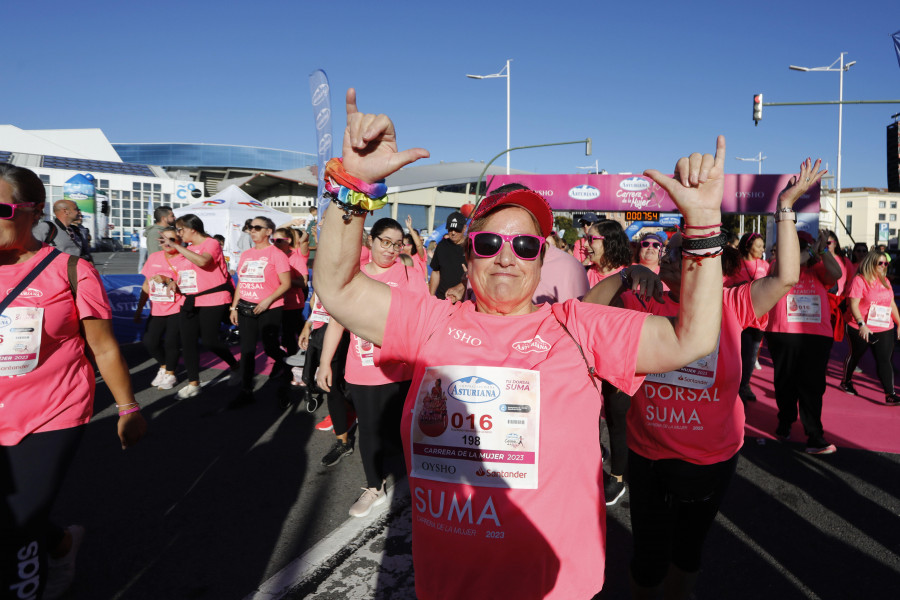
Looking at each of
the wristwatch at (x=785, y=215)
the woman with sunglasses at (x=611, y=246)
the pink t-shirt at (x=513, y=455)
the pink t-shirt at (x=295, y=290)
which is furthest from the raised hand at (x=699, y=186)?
the pink t-shirt at (x=295, y=290)

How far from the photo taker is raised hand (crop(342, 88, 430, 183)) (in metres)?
1.58

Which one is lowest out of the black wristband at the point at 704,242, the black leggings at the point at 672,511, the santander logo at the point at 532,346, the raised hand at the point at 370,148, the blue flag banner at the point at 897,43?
the black leggings at the point at 672,511

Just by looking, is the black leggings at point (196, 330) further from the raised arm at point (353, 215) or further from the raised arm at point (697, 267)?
the raised arm at point (697, 267)

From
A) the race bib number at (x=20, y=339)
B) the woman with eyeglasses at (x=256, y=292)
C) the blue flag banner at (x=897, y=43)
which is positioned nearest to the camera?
the race bib number at (x=20, y=339)

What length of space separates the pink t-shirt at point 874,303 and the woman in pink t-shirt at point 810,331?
1.97m

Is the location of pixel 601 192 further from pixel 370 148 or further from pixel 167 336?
pixel 370 148

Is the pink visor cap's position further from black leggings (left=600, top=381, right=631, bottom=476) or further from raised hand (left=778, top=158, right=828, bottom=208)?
black leggings (left=600, top=381, right=631, bottom=476)

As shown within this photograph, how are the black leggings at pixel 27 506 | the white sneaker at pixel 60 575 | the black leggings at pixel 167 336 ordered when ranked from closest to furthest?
the black leggings at pixel 27 506 → the white sneaker at pixel 60 575 → the black leggings at pixel 167 336

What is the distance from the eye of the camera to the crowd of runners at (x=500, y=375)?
1.57m

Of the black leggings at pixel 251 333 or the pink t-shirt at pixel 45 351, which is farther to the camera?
the black leggings at pixel 251 333

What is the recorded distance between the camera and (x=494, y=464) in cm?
158

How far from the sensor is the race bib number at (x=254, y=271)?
21.2ft

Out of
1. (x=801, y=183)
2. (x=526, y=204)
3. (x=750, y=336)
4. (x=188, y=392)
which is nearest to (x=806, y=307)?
(x=750, y=336)

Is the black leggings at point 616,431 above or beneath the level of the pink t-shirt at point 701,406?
beneath
